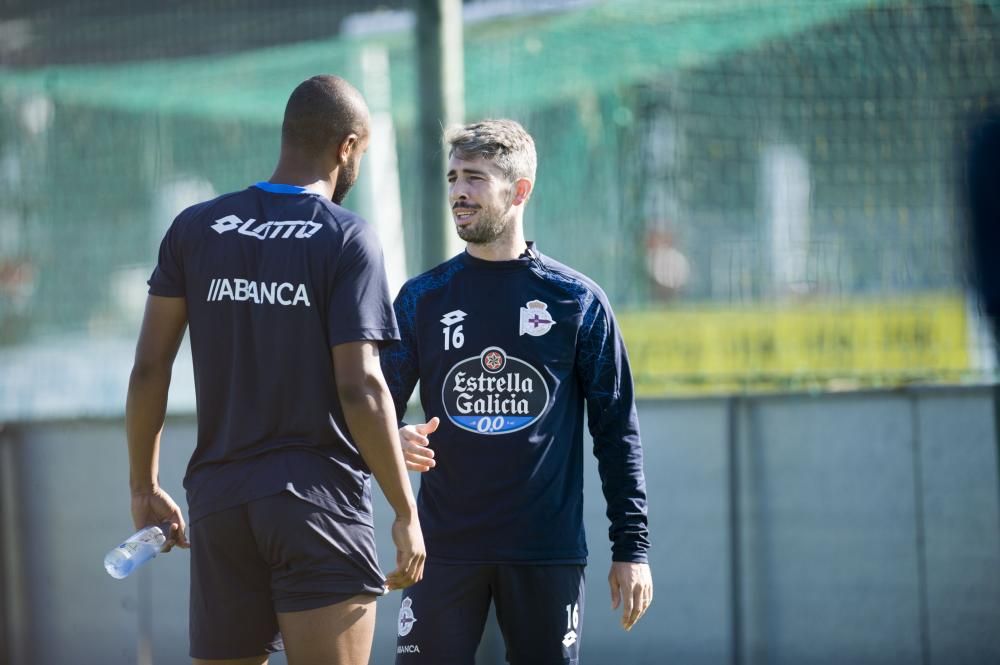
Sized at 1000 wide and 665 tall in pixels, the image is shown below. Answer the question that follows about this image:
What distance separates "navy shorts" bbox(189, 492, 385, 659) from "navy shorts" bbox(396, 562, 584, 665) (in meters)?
0.47

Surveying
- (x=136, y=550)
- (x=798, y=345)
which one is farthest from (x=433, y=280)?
(x=798, y=345)

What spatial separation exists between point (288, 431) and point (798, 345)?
A: 3260 mm

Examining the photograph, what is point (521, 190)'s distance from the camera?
12.6 feet

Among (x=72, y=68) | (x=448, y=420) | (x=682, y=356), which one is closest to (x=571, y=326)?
(x=448, y=420)

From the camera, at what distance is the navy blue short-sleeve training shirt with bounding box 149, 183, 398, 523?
3100 mm

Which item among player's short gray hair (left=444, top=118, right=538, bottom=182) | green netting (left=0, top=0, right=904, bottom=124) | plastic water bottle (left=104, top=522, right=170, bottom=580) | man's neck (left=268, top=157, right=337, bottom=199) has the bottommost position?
plastic water bottle (left=104, top=522, right=170, bottom=580)

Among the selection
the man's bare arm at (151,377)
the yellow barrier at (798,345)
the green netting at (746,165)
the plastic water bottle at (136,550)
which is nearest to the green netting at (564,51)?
the green netting at (746,165)

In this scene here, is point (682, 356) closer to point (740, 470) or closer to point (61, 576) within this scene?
point (740, 470)

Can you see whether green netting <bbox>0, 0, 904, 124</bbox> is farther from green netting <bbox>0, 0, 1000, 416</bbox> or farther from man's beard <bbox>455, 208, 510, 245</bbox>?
man's beard <bbox>455, 208, 510, 245</bbox>

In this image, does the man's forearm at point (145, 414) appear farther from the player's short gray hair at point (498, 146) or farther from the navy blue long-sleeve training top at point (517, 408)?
the player's short gray hair at point (498, 146)

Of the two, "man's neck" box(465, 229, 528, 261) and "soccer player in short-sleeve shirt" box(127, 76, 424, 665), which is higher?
"man's neck" box(465, 229, 528, 261)

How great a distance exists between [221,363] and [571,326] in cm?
109

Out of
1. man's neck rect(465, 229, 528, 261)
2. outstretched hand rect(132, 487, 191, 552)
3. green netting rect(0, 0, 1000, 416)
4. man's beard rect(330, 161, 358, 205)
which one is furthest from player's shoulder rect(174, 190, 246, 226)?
green netting rect(0, 0, 1000, 416)

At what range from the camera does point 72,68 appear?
677 centimetres
